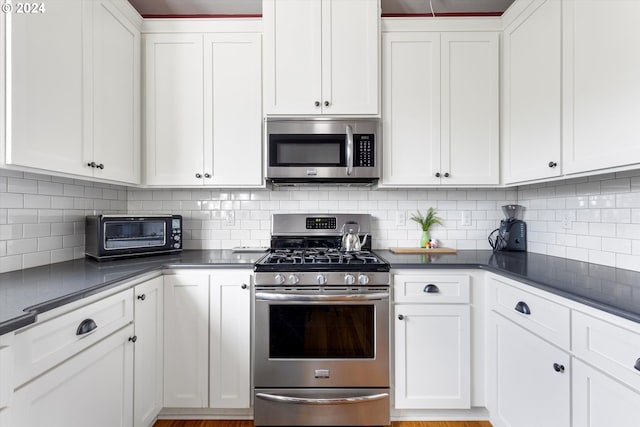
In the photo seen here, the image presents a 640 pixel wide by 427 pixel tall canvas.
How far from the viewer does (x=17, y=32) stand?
4.04ft

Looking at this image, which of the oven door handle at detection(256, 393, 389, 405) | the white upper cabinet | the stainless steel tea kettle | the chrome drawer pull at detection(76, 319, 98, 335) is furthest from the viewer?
the stainless steel tea kettle

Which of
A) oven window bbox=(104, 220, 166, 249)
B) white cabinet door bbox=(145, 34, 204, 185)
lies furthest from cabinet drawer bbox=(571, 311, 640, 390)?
oven window bbox=(104, 220, 166, 249)

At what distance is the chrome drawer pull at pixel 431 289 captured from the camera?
71.3 inches

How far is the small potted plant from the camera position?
240 centimetres

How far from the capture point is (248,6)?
230 cm

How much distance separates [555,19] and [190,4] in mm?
2305

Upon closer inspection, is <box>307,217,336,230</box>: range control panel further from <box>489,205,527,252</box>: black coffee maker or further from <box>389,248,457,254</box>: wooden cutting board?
<box>489,205,527,252</box>: black coffee maker

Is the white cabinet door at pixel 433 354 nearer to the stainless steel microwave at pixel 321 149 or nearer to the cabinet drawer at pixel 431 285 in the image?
the cabinet drawer at pixel 431 285

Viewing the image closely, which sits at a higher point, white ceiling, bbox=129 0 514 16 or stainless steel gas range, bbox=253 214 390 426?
white ceiling, bbox=129 0 514 16

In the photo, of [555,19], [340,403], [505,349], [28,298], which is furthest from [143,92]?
[505,349]

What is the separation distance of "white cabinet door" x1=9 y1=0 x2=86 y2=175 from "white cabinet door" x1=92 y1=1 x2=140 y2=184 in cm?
9

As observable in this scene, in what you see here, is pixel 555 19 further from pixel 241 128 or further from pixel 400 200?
pixel 241 128

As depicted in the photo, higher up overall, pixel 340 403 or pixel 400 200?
pixel 400 200

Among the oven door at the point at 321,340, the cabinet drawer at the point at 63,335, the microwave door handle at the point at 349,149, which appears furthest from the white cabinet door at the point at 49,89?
the microwave door handle at the point at 349,149
